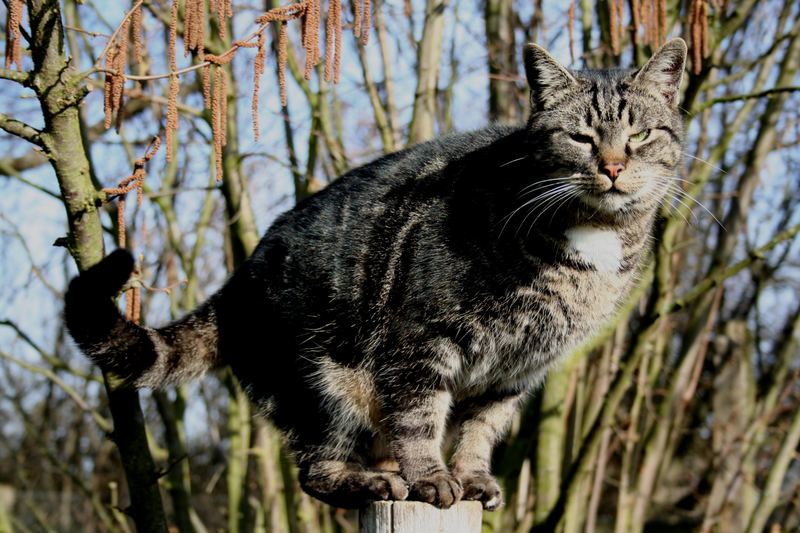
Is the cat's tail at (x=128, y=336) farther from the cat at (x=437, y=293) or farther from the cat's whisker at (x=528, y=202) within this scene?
the cat's whisker at (x=528, y=202)

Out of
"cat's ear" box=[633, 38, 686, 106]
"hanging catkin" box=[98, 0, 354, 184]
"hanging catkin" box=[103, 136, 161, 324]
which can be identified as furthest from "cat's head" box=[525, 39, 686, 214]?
"hanging catkin" box=[103, 136, 161, 324]

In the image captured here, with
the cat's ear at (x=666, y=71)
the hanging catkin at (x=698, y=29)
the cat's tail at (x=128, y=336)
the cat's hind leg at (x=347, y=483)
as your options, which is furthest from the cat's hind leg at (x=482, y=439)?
the hanging catkin at (x=698, y=29)

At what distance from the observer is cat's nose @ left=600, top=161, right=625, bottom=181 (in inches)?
103

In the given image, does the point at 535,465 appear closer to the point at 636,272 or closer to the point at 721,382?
the point at 636,272

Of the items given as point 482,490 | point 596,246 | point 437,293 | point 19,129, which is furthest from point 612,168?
point 19,129

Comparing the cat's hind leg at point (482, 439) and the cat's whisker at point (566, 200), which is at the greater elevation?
the cat's whisker at point (566, 200)

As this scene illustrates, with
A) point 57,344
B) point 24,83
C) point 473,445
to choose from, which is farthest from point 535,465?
point 57,344

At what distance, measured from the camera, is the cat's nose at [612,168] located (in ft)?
8.59

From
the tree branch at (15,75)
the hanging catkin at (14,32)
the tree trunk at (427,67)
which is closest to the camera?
the hanging catkin at (14,32)

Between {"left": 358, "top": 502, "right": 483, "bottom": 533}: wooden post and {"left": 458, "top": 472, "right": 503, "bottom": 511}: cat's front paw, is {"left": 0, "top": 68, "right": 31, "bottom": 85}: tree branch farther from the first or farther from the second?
{"left": 458, "top": 472, "right": 503, "bottom": 511}: cat's front paw

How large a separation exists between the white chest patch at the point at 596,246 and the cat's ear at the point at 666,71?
0.49 meters

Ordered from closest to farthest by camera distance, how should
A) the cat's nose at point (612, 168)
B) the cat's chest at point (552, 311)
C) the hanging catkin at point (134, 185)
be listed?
1. the hanging catkin at point (134, 185)
2. the cat's nose at point (612, 168)
3. the cat's chest at point (552, 311)

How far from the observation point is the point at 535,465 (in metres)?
3.95

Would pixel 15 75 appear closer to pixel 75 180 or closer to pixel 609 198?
pixel 75 180
